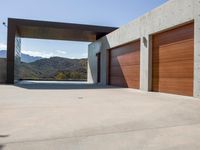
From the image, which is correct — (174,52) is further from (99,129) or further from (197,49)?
(99,129)

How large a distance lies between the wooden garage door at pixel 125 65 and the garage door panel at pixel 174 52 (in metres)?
2.17

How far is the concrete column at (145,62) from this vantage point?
1238cm

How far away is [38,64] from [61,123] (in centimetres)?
5026

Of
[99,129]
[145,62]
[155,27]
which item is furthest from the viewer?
[145,62]

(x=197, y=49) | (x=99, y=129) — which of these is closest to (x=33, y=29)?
(x=197, y=49)

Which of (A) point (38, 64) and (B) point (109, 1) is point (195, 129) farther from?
(A) point (38, 64)

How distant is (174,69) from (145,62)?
2368 mm

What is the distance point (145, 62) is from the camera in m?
12.7

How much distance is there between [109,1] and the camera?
571 inches

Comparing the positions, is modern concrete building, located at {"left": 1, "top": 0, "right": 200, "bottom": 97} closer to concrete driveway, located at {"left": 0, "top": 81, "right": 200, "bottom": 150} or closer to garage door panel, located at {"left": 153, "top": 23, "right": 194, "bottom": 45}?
garage door panel, located at {"left": 153, "top": 23, "right": 194, "bottom": 45}

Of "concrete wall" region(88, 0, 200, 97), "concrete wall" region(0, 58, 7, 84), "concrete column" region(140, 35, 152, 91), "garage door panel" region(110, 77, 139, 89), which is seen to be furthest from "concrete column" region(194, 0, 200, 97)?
"concrete wall" region(0, 58, 7, 84)

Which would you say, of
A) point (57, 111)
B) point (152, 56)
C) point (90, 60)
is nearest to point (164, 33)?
point (152, 56)

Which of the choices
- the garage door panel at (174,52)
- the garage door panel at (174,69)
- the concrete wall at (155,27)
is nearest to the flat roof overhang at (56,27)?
the concrete wall at (155,27)

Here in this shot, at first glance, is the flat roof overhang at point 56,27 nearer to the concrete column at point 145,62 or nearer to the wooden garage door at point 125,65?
the wooden garage door at point 125,65
